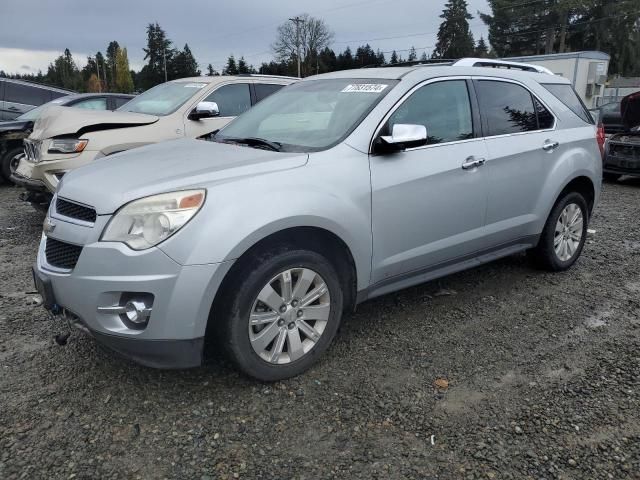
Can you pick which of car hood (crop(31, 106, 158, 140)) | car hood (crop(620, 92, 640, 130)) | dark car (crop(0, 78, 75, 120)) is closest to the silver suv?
car hood (crop(31, 106, 158, 140))

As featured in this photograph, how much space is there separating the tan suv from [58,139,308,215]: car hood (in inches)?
90.2

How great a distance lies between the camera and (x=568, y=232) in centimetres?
482

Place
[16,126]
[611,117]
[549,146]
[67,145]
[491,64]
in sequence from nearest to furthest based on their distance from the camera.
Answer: [549,146] < [491,64] < [67,145] < [16,126] < [611,117]

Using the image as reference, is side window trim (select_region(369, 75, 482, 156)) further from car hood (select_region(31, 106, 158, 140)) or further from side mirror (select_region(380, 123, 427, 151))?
car hood (select_region(31, 106, 158, 140))

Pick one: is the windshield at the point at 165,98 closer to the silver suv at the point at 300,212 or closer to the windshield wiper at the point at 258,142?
the silver suv at the point at 300,212

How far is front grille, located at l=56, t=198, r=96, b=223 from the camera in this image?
2.79 meters

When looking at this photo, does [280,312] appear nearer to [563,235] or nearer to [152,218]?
[152,218]

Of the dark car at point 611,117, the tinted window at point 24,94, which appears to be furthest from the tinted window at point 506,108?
the dark car at point 611,117

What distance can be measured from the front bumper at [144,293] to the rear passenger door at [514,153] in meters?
2.29

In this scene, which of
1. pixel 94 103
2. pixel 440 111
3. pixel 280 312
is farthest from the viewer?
pixel 94 103

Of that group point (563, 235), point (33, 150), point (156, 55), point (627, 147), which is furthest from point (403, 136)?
point (156, 55)

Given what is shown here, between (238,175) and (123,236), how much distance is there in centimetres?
65

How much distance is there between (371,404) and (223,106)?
4917 mm

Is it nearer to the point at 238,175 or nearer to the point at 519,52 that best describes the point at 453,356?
the point at 238,175
